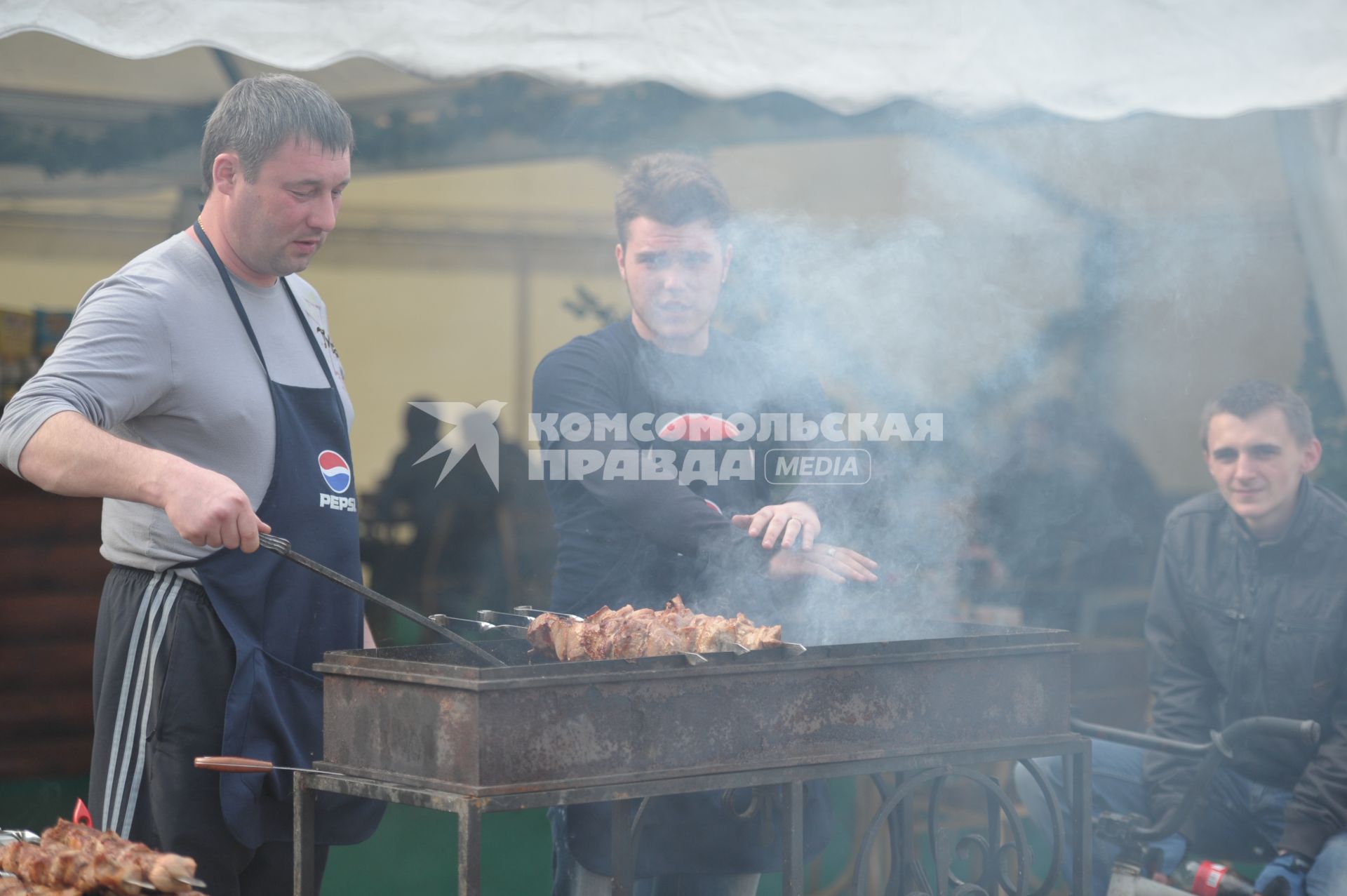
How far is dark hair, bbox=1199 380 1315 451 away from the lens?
4.18 meters

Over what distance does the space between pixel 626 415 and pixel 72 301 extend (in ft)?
7.76


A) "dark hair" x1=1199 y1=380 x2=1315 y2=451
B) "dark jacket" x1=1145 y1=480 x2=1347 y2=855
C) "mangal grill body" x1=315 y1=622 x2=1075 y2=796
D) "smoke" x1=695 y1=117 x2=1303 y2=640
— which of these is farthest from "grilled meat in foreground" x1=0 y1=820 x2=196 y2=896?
"dark hair" x1=1199 y1=380 x2=1315 y2=451

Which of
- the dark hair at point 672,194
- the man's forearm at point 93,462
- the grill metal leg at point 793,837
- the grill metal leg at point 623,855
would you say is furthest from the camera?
the dark hair at point 672,194

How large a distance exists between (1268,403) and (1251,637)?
769 millimetres

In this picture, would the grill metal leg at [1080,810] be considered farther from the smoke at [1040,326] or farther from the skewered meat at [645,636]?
the smoke at [1040,326]

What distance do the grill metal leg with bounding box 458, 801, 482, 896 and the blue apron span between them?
1.59 ft

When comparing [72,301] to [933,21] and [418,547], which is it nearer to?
[418,547]

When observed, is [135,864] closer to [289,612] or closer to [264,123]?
[289,612]

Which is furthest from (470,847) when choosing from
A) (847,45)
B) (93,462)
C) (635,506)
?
(847,45)

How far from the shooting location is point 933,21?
416 cm

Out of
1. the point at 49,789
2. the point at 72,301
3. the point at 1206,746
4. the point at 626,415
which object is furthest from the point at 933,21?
the point at 49,789

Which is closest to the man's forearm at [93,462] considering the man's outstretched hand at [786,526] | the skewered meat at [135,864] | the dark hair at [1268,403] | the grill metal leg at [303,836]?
the skewered meat at [135,864]

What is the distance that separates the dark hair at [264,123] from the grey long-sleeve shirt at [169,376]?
8.7 inches

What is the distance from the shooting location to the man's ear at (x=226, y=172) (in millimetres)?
2582
